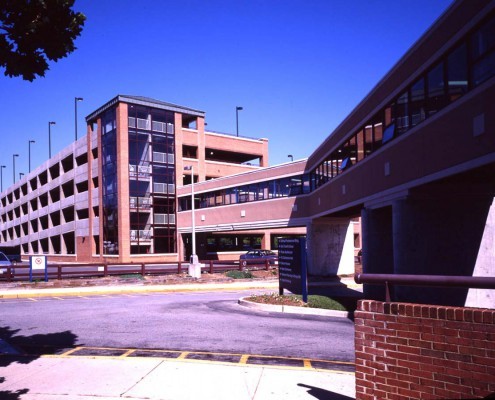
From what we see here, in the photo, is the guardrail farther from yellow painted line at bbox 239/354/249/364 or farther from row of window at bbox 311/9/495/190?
yellow painted line at bbox 239/354/249/364

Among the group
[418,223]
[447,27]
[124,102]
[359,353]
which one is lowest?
[359,353]

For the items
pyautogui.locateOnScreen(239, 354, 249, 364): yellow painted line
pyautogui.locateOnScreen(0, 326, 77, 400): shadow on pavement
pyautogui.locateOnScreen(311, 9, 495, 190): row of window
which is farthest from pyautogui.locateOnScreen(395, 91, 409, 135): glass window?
pyautogui.locateOnScreen(0, 326, 77, 400): shadow on pavement

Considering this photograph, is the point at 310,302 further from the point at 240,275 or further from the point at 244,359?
the point at 240,275

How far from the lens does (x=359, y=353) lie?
212 inches

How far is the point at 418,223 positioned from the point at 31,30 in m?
12.3

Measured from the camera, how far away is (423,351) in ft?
15.9

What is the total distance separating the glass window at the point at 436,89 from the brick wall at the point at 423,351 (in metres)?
8.93

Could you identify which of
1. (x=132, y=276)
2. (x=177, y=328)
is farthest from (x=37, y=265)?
(x=177, y=328)

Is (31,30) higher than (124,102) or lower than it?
lower

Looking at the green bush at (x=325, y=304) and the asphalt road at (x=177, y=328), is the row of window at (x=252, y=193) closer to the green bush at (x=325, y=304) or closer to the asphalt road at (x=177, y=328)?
the green bush at (x=325, y=304)

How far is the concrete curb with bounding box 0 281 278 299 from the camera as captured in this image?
20.3 m

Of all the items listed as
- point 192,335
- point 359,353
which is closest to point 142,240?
point 192,335

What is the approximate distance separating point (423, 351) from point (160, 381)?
4.27 metres

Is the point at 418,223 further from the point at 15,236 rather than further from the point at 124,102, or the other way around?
the point at 15,236
